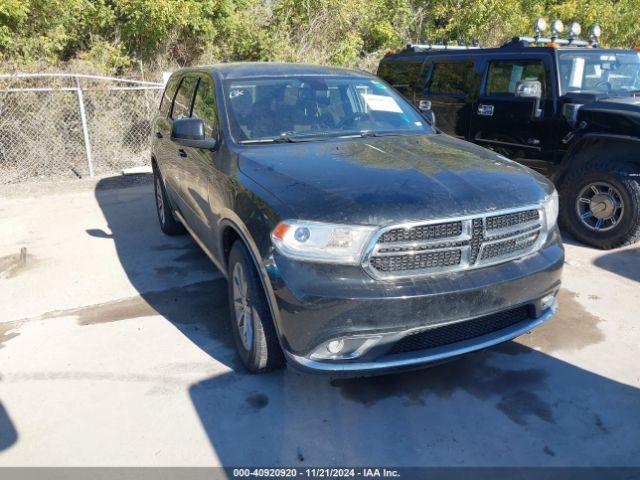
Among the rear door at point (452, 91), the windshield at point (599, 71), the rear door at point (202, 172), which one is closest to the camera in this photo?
the rear door at point (202, 172)

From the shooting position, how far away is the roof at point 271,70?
4148mm

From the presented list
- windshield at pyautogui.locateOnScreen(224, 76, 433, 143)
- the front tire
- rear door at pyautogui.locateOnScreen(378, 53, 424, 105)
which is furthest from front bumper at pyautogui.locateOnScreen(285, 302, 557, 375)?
rear door at pyautogui.locateOnScreen(378, 53, 424, 105)

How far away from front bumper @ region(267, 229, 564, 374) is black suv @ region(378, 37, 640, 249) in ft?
10.00

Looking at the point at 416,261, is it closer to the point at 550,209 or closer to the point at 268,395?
the point at 550,209

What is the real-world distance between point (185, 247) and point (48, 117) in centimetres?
515

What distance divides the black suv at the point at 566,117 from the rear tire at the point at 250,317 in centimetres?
381

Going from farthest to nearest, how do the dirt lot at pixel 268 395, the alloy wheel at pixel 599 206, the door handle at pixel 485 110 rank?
the door handle at pixel 485 110
the alloy wheel at pixel 599 206
the dirt lot at pixel 268 395

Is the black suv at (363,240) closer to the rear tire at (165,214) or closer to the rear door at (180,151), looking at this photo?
the rear door at (180,151)

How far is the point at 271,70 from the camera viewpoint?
428 cm

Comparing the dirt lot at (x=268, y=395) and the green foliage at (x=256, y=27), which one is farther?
the green foliage at (x=256, y=27)

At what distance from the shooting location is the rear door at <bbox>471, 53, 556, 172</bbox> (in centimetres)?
575

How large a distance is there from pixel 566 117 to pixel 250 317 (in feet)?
13.6

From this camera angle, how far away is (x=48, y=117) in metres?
9.22

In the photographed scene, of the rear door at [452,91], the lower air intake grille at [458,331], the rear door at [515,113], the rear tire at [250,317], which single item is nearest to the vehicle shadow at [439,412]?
the rear tire at [250,317]
